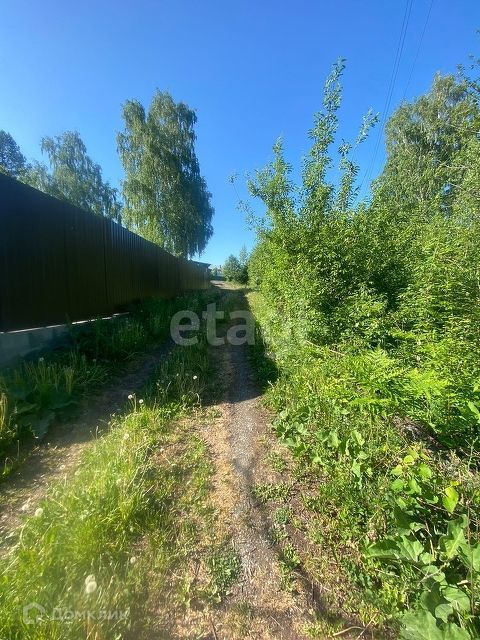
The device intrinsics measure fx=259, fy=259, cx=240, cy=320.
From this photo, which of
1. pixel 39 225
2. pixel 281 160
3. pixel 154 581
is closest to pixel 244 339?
pixel 281 160

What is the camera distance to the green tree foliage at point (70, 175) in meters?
21.7

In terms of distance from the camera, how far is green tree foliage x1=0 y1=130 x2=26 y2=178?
28608 mm

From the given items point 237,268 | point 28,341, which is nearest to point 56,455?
point 28,341

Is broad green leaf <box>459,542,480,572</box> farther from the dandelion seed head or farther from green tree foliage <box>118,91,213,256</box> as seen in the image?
green tree foliage <box>118,91,213,256</box>

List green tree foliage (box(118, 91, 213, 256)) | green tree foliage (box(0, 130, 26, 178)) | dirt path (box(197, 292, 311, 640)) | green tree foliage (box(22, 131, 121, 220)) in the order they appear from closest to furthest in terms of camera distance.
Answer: dirt path (box(197, 292, 311, 640))
green tree foliage (box(118, 91, 213, 256))
green tree foliage (box(22, 131, 121, 220))
green tree foliage (box(0, 130, 26, 178))

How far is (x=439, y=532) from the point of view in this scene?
4.50ft

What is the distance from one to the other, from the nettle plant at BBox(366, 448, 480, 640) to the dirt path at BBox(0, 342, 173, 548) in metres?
2.21

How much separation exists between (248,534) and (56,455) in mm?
1905

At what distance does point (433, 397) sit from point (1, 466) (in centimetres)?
351

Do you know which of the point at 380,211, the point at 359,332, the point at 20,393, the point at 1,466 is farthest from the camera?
the point at 380,211

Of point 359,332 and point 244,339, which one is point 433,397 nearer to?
point 359,332

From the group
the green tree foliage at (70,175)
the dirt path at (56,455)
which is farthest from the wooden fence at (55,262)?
the green tree foliage at (70,175)

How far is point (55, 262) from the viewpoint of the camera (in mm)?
4621

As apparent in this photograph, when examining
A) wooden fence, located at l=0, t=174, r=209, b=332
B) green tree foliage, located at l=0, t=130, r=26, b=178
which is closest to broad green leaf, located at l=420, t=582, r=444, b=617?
wooden fence, located at l=0, t=174, r=209, b=332
